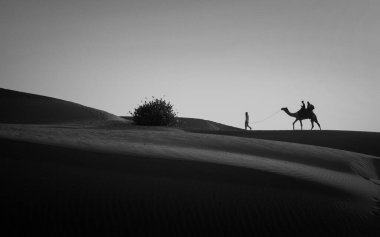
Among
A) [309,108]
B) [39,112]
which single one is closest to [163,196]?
[39,112]

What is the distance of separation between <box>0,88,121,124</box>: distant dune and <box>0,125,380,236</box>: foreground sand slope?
1255 cm

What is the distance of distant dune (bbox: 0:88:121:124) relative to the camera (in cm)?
1432

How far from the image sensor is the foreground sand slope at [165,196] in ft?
5.94

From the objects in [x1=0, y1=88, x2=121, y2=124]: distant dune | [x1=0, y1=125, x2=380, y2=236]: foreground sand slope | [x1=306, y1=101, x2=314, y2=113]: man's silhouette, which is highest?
[x1=306, y1=101, x2=314, y2=113]: man's silhouette

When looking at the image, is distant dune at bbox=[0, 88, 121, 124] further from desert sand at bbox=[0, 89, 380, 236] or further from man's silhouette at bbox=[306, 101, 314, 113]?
desert sand at bbox=[0, 89, 380, 236]

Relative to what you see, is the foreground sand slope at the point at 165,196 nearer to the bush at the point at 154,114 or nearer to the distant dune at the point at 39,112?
the bush at the point at 154,114

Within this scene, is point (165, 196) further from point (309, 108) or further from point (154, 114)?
point (309, 108)

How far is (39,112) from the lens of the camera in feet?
51.0

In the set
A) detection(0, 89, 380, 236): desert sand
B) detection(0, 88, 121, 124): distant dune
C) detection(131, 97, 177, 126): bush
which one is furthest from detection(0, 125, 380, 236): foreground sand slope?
detection(0, 88, 121, 124): distant dune

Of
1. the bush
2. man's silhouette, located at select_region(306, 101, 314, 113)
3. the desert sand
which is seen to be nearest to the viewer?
the desert sand

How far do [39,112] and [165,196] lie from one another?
Answer: 15.3 m

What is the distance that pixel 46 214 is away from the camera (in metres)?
1.75

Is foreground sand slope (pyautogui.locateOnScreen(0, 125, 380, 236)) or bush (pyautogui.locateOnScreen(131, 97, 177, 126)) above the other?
bush (pyautogui.locateOnScreen(131, 97, 177, 126))

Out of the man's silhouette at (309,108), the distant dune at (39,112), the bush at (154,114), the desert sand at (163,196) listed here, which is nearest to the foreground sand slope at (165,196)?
the desert sand at (163,196)
